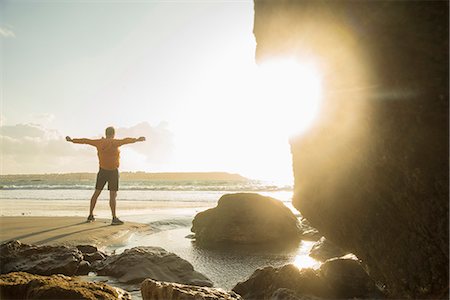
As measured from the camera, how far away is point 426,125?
5.66ft

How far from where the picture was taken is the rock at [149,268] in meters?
3.81

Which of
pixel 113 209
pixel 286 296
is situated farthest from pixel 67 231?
pixel 286 296

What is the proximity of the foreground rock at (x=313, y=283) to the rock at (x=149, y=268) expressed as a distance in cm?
60

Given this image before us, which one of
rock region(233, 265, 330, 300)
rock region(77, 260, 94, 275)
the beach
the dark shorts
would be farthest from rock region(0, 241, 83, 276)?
the dark shorts

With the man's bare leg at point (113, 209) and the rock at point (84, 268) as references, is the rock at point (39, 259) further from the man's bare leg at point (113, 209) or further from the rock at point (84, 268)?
the man's bare leg at point (113, 209)

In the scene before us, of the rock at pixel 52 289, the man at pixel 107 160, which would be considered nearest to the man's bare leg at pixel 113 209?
the man at pixel 107 160

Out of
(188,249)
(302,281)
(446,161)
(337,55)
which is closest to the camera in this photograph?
(446,161)

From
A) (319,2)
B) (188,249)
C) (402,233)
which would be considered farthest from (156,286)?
(188,249)

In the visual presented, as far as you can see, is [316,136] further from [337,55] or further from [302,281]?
[302,281]

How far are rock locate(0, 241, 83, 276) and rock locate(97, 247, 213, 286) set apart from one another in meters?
0.35

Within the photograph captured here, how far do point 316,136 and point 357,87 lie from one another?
0.58 meters

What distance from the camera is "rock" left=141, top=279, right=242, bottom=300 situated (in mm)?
2535

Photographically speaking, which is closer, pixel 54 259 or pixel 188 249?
pixel 54 259

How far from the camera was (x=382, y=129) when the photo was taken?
195 centimetres
